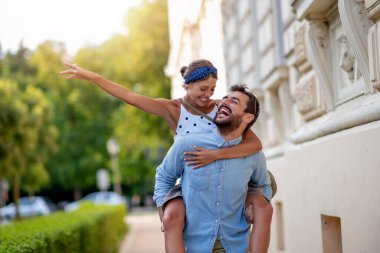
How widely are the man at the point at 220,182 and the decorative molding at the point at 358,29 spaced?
1.74 metres

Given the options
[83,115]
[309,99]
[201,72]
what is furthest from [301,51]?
[83,115]

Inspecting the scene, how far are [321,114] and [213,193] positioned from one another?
399 cm

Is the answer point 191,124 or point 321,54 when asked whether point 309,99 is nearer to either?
point 321,54

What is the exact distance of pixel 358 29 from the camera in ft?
22.2

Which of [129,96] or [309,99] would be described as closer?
[129,96]

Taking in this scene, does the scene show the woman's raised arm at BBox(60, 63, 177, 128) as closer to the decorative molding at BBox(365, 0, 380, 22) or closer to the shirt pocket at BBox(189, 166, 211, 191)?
the shirt pocket at BBox(189, 166, 211, 191)

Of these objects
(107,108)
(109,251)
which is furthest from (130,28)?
(109,251)

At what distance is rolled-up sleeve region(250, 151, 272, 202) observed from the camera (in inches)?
210

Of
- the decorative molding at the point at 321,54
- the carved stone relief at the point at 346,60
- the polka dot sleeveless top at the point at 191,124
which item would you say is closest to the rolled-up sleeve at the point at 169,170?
the polka dot sleeveless top at the point at 191,124

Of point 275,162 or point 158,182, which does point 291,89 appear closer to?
point 275,162

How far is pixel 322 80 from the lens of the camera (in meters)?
8.39

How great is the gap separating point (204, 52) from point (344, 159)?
659 inches

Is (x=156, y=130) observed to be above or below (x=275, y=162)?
above

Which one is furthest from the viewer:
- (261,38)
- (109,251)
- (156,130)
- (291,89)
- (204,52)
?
(156,130)
